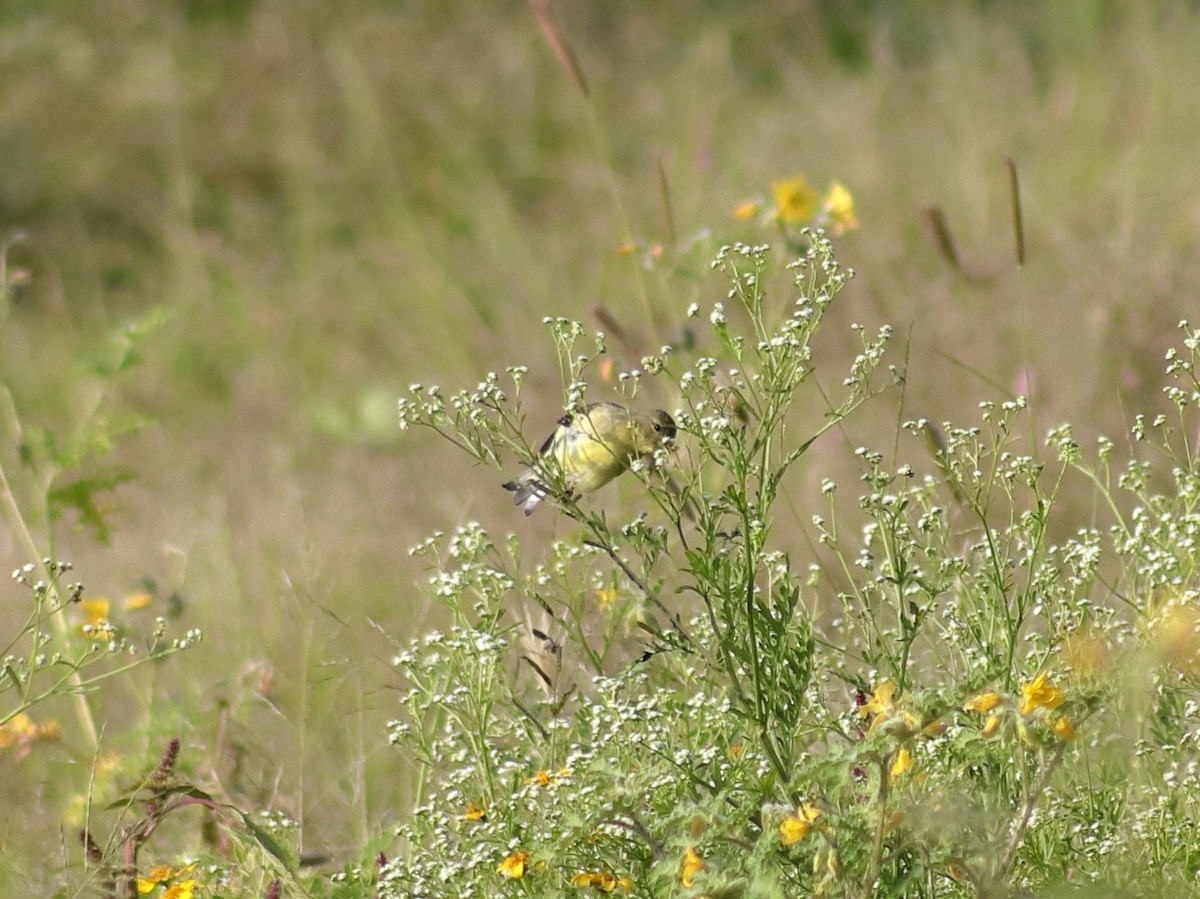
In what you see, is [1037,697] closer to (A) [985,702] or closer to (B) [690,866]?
(A) [985,702]

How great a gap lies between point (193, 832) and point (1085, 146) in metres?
4.77

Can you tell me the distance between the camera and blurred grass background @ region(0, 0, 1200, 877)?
11.4 feet

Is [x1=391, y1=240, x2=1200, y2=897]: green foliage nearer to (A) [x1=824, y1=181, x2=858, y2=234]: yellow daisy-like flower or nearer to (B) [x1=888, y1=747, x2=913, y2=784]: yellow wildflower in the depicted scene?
(B) [x1=888, y1=747, x2=913, y2=784]: yellow wildflower

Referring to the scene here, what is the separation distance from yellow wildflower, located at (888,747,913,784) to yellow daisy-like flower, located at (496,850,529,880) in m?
0.40

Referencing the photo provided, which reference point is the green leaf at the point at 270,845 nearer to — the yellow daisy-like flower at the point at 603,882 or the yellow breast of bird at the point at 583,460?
the yellow daisy-like flower at the point at 603,882

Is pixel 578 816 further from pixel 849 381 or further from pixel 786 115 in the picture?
pixel 786 115

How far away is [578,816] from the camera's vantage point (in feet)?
6.08

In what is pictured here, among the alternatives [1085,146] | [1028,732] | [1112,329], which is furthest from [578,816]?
[1085,146]

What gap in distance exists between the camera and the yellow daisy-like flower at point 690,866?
1.71 m

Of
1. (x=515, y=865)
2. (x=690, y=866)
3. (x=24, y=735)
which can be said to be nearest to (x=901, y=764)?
(x=690, y=866)

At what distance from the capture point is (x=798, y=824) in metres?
1.69

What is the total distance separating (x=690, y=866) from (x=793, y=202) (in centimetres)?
201

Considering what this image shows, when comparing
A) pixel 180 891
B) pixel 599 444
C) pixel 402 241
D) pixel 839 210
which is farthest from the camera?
pixel 402 241

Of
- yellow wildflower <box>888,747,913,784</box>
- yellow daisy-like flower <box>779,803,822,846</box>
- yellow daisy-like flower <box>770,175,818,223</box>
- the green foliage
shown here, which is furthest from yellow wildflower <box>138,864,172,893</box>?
yellow daisy-like flower <box>770,175,818,223</box>
